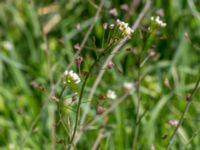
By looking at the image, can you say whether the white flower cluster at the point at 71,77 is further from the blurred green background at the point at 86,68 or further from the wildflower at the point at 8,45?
the wildflower at the point at 8,45

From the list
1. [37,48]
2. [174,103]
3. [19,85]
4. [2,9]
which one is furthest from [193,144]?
[2,9]

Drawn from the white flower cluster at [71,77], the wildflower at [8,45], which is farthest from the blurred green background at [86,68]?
the white flower cluster at [71,77]

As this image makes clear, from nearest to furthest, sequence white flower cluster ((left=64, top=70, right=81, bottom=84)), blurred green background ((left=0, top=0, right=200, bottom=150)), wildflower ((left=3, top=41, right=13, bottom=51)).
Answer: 1. white flower cluster ((left=64, top=70, right=81, bottom=84))
2. blurred green background ((left=0, top=0, right=200, bottom=150))
3. wildflower ((left=3, top=41, right=13, bottom=51))

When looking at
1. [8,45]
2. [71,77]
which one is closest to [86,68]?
[8,45]

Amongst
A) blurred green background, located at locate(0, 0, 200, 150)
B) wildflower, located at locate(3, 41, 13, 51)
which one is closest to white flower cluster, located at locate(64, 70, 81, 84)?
blurred green background, located at locate(0, 0, 200, 150)

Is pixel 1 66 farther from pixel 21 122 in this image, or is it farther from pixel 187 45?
pixel 187 45

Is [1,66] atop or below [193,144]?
atop

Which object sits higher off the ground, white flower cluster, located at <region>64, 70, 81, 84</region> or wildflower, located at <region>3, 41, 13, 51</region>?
wildflower, located at <region>3, 41, 13, 51</region>

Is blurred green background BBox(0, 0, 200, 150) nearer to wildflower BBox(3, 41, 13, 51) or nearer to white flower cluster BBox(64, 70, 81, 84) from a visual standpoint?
wildflower BBox(3, 41, 13, 51)
